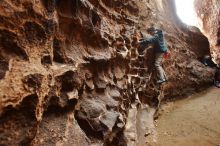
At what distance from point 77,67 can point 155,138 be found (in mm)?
3550

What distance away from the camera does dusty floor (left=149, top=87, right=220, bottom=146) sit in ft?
20.5

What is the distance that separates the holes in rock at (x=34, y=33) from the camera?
8.37 feet

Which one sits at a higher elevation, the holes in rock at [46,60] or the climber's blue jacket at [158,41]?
the climber's blue jacket at [158,41]

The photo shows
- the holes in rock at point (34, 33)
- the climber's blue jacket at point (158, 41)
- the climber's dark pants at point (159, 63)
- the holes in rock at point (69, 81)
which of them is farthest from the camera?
the climber's dark pants at point (159, 63)

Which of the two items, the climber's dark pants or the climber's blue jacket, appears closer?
the climber's blue jacket

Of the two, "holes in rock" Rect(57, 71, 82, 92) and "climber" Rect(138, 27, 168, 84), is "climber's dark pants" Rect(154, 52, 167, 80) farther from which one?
"holes in rock" Rect(57, 71, 82, 92)

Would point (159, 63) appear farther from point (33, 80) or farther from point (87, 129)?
point (33, 80)

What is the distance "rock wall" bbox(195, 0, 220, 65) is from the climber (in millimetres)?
6916

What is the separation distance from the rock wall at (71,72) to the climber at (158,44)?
0.19 m

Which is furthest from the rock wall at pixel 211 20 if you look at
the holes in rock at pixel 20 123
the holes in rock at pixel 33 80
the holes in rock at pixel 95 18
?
the holes in rock at pixel 20 123

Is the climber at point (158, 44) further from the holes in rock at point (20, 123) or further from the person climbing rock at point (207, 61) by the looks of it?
the holes in rock at point (20, 123)

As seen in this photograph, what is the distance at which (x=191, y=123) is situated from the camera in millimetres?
7238

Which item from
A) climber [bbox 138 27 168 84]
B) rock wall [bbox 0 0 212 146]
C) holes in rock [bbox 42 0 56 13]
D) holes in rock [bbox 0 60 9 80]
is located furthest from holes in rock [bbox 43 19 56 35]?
climber [bbox 138 27 168 84]

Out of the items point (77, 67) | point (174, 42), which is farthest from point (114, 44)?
point (174, 42)
